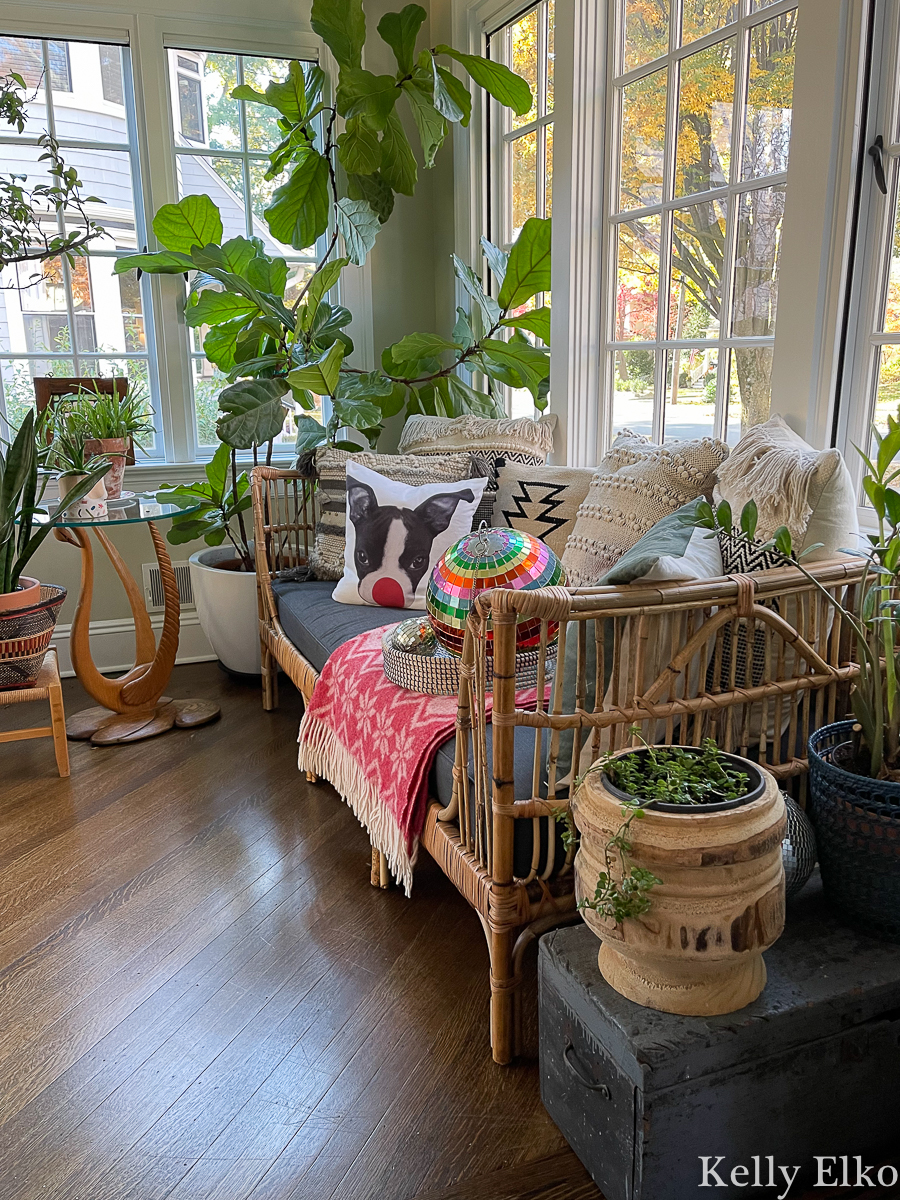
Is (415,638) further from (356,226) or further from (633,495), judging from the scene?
(356,226)

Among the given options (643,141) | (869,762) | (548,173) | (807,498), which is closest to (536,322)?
(548,173)

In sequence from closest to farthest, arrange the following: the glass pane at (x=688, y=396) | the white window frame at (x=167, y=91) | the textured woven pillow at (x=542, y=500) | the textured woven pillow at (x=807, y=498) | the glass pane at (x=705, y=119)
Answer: the textured woven pillow at (x=807, y=498) < the glass pane at (x=705, y=119) < the glass pane at (x=688, y=396) < the textured woven pillow at (x=542, y=500) < the white window frame at (x=167, y=91)

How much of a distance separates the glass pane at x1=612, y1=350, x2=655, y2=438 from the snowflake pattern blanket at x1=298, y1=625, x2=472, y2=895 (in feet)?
3.35

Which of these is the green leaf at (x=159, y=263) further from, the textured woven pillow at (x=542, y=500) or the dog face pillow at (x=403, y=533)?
the textured woven pillow at (x=542, y=500)

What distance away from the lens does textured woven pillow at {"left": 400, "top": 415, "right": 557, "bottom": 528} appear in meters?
2.82

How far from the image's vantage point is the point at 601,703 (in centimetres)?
144

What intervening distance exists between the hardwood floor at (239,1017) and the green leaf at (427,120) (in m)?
2.10

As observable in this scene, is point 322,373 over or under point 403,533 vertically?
over

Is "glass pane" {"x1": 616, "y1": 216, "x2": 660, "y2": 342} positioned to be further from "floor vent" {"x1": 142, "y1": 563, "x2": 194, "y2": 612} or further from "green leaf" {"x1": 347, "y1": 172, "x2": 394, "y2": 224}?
"floor vent" {"x1": 142, "y1": 563, "x2": 194, "y2": 612}

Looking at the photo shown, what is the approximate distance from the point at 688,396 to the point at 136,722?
203 centimetres

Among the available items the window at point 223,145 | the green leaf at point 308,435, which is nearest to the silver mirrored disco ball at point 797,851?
the green leaf at point 308,435

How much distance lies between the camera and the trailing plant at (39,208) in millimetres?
3246

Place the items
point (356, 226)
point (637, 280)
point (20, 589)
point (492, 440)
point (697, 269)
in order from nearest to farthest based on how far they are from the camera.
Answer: point (697, 269) → point (637, 280) → point (20, 589) → point (492, 440) → point (356, 226)

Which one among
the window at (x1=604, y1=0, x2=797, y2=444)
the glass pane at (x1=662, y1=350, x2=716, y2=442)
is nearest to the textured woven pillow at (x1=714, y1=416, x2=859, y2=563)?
the window at (x1=604, y1=0, x2=797, y2=444)
